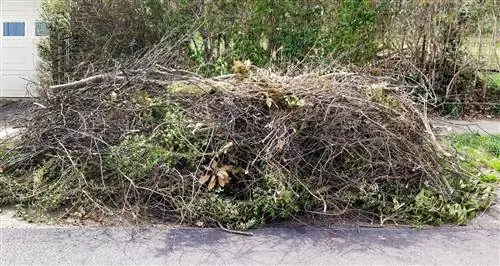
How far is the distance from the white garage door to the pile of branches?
6.55 m

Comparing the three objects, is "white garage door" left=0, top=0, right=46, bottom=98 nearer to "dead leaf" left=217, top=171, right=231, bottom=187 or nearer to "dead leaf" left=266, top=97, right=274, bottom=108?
"dead leaf" left=266, top=97, right=274, bottom=108

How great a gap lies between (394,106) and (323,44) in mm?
3989

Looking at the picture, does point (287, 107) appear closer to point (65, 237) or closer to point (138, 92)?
point (138, 92)

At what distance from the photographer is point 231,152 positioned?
4883mm

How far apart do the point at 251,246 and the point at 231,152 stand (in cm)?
Result: 110

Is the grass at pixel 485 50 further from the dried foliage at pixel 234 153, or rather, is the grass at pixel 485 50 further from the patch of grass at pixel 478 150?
the dried foliage at pixel 234 153

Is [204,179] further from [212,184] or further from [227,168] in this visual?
[227,168]

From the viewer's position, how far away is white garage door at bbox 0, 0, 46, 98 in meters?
11.2

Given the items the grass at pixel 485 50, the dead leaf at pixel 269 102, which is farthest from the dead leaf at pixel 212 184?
the grass at pixel 485 50

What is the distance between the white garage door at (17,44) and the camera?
11.2m

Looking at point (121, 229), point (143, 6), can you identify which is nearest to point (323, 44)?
point (143, 6)

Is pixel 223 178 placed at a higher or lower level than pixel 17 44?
Answer: lower

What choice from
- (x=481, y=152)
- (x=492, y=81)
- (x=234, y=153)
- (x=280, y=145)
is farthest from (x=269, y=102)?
(x=492, y=81)

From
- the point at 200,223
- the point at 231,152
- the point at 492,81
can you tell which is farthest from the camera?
the point at 492,81
